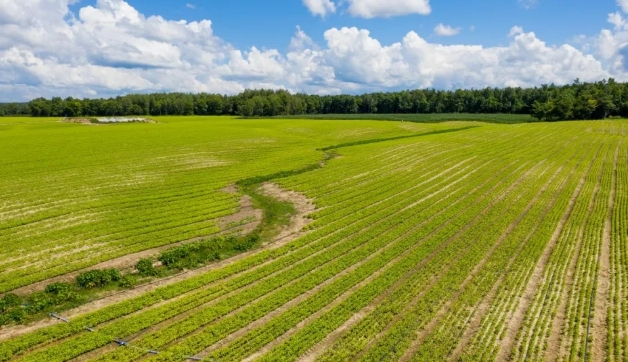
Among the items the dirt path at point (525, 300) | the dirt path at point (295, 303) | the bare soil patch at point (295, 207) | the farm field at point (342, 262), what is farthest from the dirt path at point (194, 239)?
the dirt path at point (525, 300)

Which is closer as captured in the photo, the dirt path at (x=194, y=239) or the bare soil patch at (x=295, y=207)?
the dirt path at (x=194, y=239)

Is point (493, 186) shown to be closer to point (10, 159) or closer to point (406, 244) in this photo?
point (406, 244)

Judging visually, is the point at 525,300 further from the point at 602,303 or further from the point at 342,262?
the point at 342,262

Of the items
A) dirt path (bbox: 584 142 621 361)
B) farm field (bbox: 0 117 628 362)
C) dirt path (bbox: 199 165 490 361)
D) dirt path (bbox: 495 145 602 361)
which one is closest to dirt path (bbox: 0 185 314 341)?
farm field (bbox: 0 117 628 362)

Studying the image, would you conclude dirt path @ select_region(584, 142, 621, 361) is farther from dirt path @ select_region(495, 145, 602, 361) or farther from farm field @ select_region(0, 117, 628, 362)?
dirt path @ select_region(495, 145, 602, 361)

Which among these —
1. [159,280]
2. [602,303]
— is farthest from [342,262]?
[602,303]

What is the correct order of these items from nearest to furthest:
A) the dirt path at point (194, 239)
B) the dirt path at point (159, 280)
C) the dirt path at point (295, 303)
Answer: the dirt path at point (295, 303), the dirt path at point (159, 280), the dirt path at point (194, 239)

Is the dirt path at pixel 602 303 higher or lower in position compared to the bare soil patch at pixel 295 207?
lower

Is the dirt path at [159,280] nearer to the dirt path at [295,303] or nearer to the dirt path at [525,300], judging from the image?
the dirt path at [295,303]

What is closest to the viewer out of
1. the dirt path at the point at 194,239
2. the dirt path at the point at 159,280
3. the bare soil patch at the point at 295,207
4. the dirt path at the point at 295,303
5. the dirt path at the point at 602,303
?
the dirt path at the point at 295,303

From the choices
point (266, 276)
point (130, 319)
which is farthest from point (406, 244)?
point (130, 319)
